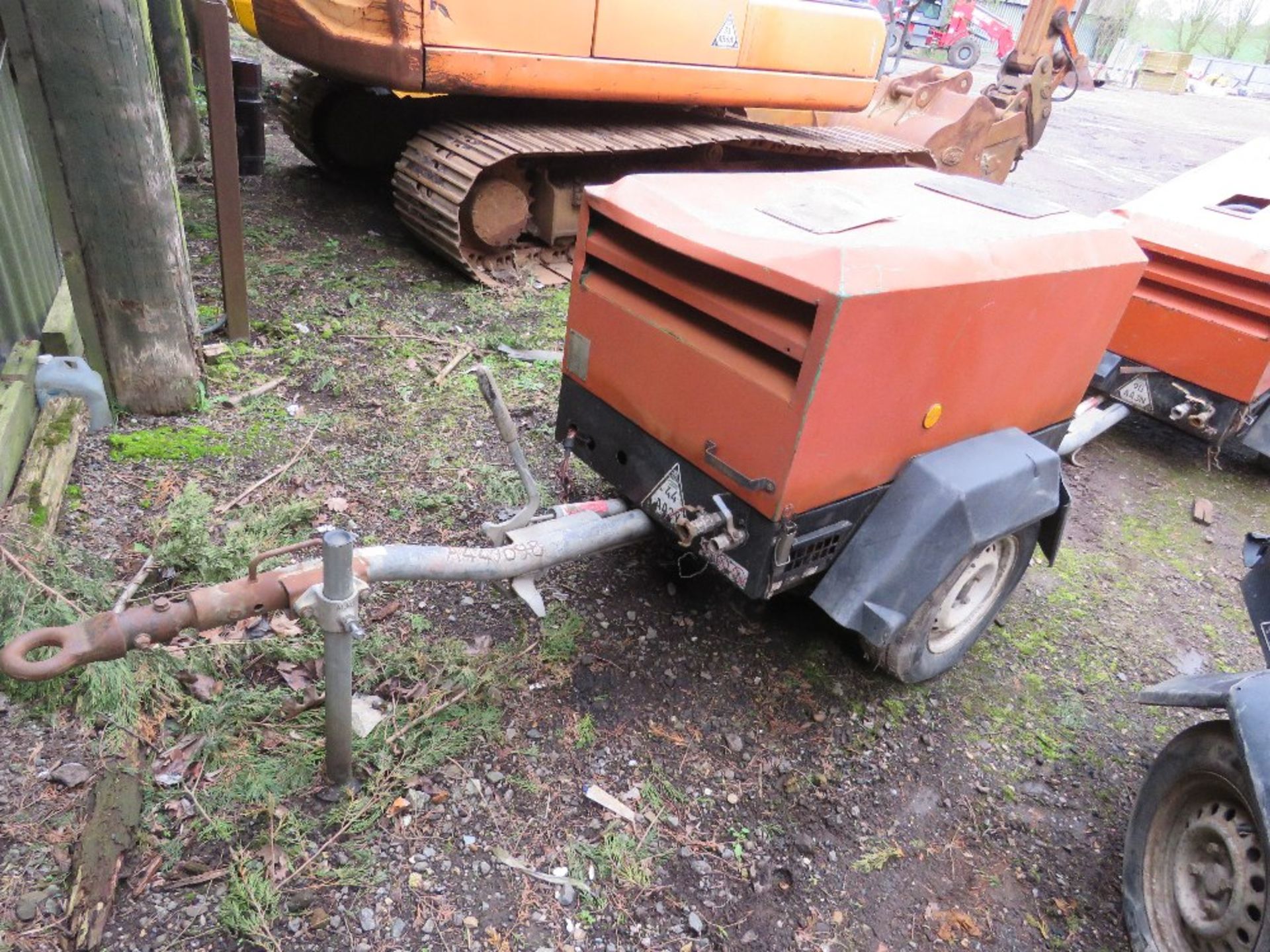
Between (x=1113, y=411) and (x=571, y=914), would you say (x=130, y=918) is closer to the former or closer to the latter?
(x=571, y=914)

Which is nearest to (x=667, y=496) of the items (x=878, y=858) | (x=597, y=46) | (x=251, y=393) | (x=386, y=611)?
(x=386, y=611)

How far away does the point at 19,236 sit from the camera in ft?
11.4

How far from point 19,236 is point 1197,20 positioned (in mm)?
57416

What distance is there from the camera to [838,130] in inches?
304

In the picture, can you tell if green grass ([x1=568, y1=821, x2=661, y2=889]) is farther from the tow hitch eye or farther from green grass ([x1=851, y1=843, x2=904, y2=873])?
the tow hitch eye

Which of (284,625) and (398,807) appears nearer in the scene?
(398,807)

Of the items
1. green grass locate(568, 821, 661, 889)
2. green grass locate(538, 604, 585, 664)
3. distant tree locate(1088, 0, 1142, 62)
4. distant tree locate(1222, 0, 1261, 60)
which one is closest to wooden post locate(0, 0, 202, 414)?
green grass locate(538, 604, 585, 664)

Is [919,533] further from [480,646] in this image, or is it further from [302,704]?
[302,704]

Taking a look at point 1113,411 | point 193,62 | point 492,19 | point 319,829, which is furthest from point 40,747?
point 193,62

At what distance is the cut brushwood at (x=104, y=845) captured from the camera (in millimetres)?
1889

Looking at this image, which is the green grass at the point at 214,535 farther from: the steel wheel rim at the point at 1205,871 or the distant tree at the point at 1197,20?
the distant tree at the point at 1197,20

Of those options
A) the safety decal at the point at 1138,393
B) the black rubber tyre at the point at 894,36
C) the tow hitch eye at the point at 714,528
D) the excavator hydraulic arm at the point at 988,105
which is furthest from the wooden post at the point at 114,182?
the black rubber tyre at the point at 894,36

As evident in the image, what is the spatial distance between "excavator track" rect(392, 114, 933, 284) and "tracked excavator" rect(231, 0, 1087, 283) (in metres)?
0.01

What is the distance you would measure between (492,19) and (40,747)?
413cm
